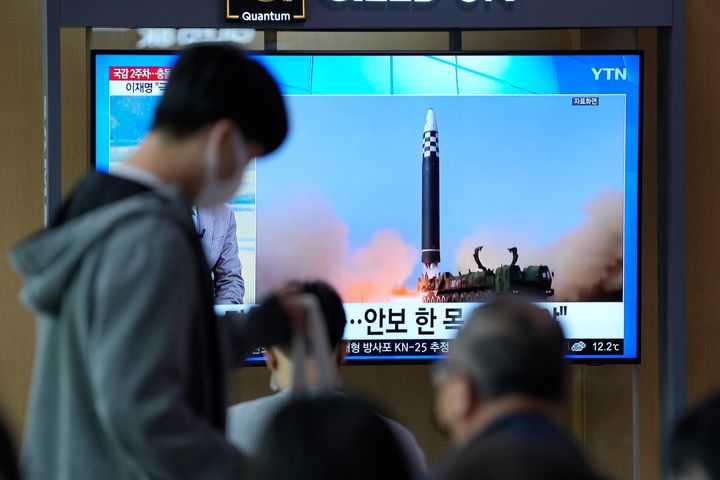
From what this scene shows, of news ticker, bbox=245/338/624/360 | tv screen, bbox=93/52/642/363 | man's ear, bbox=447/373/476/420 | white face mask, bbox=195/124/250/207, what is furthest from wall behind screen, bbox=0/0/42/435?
man's ear, bbox=447/373/476/420

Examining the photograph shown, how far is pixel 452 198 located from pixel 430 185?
3.6 inches

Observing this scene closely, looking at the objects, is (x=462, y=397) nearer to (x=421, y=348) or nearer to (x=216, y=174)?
(x=216, y=174)

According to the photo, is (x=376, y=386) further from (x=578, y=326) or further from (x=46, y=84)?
(x=46, y=84)

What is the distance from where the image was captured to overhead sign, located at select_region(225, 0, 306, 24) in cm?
361

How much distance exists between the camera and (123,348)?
1522 mm

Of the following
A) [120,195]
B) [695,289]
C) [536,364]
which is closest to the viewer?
[536,364]

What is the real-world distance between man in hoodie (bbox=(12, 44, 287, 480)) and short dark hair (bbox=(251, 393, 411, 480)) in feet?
1.04

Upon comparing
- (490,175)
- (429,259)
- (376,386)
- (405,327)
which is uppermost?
(490,175)

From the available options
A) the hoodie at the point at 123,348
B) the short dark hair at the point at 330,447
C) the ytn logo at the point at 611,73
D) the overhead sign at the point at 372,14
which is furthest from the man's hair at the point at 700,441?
the ytn logo at the point at 611,73

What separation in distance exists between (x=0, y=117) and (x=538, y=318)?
10.7ft

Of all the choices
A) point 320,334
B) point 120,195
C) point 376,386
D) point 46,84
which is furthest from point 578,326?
point 120,195

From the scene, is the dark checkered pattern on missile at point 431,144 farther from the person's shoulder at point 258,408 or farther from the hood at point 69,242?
the hood at point 69,242

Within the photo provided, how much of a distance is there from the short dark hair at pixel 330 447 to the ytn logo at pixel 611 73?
9.25 feet

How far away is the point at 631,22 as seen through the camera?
3.69 m
